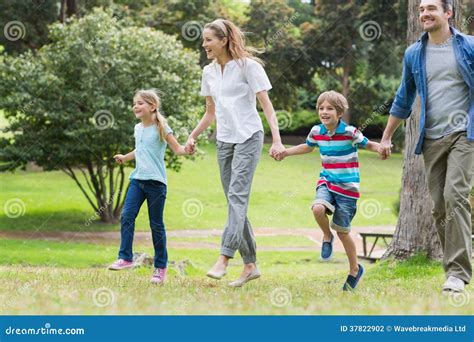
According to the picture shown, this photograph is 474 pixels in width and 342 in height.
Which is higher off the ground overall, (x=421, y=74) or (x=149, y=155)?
(x=421, y=74)

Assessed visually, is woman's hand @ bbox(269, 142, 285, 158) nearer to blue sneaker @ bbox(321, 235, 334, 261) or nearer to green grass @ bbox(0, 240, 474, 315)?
blue sneaker @ bbox(321, 235, 334, 261)

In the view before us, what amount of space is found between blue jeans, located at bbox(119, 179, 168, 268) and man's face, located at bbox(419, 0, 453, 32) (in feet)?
7.84

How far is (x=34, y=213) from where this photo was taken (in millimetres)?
21906

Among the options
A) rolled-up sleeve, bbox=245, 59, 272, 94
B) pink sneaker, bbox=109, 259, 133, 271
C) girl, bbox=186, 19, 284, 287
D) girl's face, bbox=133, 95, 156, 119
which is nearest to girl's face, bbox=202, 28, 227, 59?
girl, bbox=186, 19, 284, 287

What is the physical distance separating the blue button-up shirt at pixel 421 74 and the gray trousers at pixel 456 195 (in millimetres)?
121

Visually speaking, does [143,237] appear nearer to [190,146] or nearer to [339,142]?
[190,146]

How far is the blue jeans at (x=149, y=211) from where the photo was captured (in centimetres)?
652

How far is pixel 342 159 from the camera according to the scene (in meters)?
6.09

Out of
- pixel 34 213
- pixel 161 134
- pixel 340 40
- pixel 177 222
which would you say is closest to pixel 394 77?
pixel 340 40

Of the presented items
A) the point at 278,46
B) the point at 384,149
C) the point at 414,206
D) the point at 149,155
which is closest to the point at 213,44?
the point at 149,155

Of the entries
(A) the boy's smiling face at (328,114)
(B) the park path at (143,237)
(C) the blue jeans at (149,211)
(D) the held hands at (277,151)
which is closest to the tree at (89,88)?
(B) the park path at (143,237)

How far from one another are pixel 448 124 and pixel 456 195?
20.1 inches

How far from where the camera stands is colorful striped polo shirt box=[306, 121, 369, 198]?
608cm

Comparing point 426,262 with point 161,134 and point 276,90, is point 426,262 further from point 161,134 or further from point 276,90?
point 276,90
